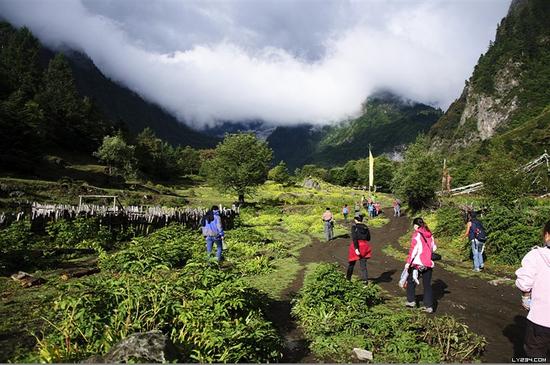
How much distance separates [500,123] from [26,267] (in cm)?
20586

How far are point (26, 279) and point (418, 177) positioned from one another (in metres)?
32.6

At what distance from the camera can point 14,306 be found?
8984mm

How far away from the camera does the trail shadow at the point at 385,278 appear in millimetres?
13465

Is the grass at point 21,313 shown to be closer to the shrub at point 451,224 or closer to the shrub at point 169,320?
the shrub at point 169,320

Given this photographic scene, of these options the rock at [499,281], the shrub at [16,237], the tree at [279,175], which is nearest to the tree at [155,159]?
the tree at [279,175]

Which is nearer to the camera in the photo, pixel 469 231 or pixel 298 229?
pixel 469 231

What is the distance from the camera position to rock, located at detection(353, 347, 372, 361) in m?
6.89

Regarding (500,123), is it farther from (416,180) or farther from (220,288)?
(220,288)

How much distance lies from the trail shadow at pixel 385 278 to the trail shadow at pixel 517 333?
4.58 metres

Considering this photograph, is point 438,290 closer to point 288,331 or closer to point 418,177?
point 288,331

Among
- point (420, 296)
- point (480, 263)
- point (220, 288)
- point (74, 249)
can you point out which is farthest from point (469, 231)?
point (74, 249)

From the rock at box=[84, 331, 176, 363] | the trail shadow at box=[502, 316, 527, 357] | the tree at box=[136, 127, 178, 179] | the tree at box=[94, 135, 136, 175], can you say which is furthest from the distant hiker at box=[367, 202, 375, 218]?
the tree at box=[136, 127, 178, 179]

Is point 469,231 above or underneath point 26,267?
above

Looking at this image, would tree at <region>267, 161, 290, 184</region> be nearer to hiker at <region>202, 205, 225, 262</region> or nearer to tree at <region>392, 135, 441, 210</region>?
tree at <region>392, 135, 441, 210</region>
